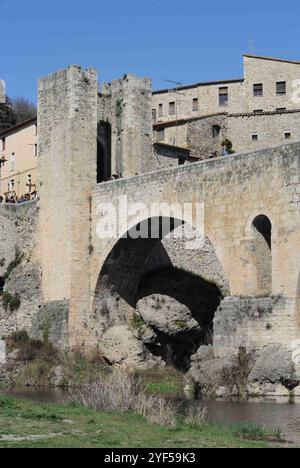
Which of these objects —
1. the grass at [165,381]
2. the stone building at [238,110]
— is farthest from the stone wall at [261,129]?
the grass at [165,381]

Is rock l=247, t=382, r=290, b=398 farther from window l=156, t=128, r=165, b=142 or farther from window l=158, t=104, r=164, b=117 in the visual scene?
window l=158, t=104, r=164, b=117

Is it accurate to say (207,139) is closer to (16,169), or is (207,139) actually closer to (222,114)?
(222,114)

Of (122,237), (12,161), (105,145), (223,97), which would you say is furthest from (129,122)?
(223,97)

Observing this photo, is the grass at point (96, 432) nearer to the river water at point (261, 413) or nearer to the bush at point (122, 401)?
the bush at point (122, 401)

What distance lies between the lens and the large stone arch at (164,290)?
34.5m

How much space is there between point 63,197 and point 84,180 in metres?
0.98

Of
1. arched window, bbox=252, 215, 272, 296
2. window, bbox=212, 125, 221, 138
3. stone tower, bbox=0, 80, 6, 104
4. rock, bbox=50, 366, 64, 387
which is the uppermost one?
stone tower, bbox=0, 80, 6, 104

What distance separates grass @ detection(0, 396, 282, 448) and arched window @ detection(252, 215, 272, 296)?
991 cm

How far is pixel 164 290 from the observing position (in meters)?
35.9

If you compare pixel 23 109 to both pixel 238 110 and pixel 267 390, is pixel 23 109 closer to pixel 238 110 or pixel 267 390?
pixel 238 110

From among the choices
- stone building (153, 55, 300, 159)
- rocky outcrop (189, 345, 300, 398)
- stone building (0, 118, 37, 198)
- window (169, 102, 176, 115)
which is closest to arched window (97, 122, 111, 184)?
stone building (0, 118, 37, 198)

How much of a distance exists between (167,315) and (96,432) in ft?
67.1

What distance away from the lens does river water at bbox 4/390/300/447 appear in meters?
18.5
